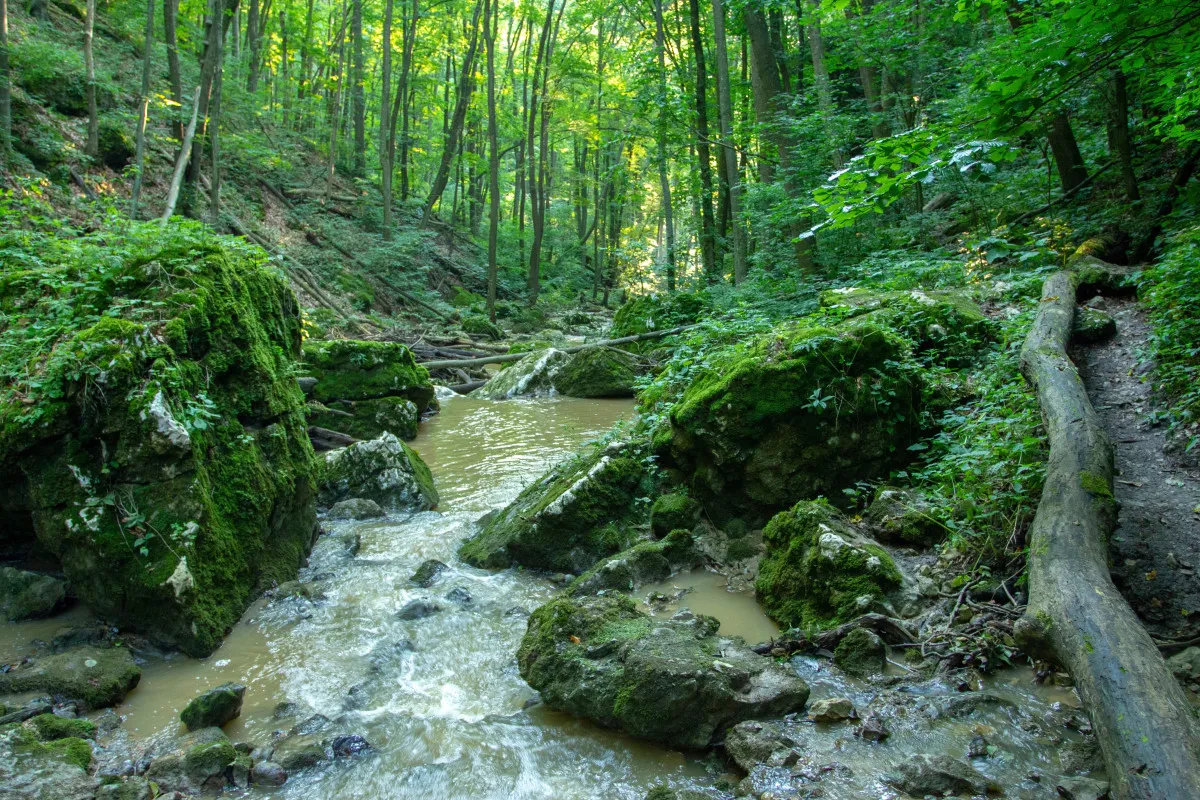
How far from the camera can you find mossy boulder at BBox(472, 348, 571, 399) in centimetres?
1456

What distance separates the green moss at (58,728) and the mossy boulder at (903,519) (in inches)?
201

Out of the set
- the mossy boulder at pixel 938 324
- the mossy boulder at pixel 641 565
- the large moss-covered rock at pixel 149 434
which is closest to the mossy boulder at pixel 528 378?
the mossy boulder at pixel 938 324

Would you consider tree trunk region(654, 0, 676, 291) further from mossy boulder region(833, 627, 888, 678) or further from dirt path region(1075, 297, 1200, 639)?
mossy boulder region(833, 627, 888, 678)

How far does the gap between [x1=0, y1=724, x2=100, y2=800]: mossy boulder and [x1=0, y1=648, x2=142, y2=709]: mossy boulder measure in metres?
0.44

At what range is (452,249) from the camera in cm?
2975

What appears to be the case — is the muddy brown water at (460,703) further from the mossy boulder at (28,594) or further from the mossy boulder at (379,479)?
the mossy boulder at (379,479)

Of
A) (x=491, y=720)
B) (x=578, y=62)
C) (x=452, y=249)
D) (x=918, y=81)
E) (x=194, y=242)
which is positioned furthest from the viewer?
(x=452, y=249)

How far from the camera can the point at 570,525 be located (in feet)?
19.9

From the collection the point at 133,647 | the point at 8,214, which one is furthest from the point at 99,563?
the point at 8,214

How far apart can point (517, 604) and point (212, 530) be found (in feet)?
7.65

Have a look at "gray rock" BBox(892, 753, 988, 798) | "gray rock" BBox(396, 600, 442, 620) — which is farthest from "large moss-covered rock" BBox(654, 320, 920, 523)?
"gray rock" BBox(892, 753, 988, 798)

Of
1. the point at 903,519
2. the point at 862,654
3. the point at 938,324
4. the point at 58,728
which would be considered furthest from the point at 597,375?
the point at 58,728

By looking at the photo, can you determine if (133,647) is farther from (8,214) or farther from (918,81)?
(918,81)

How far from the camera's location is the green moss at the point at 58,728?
349cm
